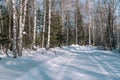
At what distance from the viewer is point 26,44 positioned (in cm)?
3109

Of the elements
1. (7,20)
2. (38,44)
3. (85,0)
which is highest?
(85,0)

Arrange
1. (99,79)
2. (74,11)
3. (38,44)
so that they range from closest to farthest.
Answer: (99,79) < (38,44) < (74,11)

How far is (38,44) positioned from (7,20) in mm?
6272

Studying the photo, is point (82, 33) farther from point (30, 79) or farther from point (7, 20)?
point (30, 79)

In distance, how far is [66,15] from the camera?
65125 mm

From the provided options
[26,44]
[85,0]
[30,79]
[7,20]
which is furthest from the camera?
[85,0]

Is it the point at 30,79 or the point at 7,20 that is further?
the point at 7,20

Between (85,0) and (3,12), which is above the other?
(85,0)

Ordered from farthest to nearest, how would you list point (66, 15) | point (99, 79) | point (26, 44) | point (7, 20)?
1. point (66, 15)
2. point (7, 20)
3. point (26, 44)
4. point (99, 79)

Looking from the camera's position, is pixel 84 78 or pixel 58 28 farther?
pixel 58 28

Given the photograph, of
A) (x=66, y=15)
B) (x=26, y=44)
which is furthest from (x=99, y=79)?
(x=66, y=15)

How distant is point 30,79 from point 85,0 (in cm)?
6817

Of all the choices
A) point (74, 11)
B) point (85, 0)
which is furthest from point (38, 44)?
point (85, 0)

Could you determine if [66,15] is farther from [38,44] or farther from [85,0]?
[38,44]
